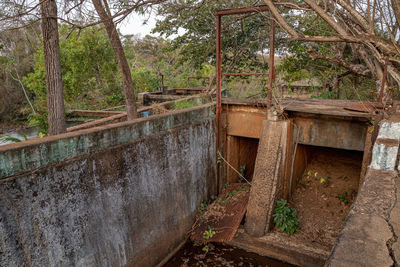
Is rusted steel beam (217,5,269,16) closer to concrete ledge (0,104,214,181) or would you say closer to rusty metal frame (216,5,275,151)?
rusty metal frame (216,5,275,151)

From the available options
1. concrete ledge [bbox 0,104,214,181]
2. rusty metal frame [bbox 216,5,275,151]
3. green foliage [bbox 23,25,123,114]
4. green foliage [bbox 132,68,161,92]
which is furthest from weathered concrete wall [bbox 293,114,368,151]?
green foliage [bbox 132,68,161,92]

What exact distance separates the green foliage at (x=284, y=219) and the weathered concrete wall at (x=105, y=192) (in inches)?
74.4

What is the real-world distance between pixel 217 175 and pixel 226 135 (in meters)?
1.11

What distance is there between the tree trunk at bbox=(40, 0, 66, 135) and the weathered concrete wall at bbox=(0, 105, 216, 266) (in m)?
1.73

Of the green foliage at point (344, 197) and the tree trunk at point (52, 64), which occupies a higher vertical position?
the tree trunk at point (52, 64)

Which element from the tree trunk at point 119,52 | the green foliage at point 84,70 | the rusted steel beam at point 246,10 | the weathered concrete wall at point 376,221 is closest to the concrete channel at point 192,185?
the weathered concrete wall at point 376,221

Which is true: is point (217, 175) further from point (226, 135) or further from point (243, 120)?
point (243, 120)

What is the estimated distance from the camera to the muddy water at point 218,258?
6.07 metres

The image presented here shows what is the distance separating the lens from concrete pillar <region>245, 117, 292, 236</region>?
6363 mm

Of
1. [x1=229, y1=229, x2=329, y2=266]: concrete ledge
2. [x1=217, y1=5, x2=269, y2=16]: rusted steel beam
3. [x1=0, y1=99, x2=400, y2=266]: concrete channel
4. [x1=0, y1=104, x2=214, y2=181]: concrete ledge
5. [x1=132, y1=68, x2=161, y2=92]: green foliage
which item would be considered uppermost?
[x1=217, y1=5, x2=269, y2=16]: rusted steel beam

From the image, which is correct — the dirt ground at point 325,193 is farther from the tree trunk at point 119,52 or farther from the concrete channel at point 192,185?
the tree trunk at point 119,52

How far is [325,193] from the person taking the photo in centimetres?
730

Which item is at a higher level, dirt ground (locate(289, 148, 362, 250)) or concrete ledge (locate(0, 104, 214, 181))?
concrete ledge (locate(0, 104, 214, 181))

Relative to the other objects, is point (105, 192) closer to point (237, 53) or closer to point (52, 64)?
point (52, 64)
